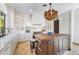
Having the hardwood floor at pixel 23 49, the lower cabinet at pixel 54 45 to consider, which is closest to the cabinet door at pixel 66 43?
the lower cabinet at pixel 54 45

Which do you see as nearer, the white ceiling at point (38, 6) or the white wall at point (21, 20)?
the white ceiling at point (38, 6)

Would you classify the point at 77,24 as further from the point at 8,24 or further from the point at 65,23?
the point at 8,24

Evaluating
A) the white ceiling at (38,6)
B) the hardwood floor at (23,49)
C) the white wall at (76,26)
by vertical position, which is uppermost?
the white ceiling at (38,6)

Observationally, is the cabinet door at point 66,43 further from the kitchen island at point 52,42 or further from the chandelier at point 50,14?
the chandelier at point 50,14

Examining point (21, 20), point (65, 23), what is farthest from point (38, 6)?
point (65, 23)

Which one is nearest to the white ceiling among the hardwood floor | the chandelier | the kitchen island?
the chandelier

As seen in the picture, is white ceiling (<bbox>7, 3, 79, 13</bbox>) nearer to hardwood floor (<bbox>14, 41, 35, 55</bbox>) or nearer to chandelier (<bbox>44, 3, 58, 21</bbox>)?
chandelier (<bbox>44, 3, 58, 21</bbox>)

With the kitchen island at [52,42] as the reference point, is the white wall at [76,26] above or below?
above

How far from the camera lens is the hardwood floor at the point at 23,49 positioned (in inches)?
57.4

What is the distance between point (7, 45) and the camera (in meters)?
1.48

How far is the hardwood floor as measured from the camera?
57.4 inches

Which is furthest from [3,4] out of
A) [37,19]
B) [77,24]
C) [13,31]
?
[77,24]

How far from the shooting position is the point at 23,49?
1545mm

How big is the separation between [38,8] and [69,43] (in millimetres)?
645
